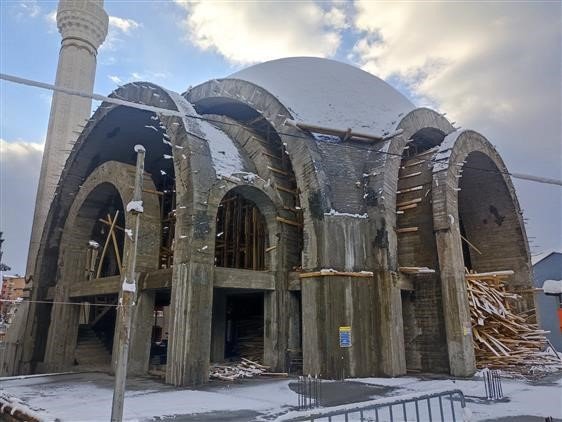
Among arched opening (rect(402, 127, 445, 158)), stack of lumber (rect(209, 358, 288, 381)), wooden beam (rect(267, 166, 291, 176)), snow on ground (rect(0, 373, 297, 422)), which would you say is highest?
arched opening (rect(402, 127, 445, 158))

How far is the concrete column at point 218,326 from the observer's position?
611 inches

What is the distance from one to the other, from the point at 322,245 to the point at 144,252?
6305 millimetres

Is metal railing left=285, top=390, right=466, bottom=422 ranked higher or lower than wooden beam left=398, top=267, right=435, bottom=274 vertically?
lower

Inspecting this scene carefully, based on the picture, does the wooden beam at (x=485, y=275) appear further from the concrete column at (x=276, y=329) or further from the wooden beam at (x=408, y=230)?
the concrete column at (x=276, y=329)

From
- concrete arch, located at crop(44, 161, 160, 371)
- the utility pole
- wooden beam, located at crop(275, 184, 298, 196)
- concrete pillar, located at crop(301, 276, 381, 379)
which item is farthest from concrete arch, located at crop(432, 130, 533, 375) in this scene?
concrete arch, located at crop(44, 161, 160, 371)

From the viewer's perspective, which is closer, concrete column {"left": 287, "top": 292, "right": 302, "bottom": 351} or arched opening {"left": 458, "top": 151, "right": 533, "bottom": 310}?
concrete column {"left": 287, "top": 292, "right": 302, "bottom": 351}

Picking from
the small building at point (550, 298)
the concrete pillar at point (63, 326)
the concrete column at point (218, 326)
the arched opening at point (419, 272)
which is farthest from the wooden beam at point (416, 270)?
the small building at point (550, 298)

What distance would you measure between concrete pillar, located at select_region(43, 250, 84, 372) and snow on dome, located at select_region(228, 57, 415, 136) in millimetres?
12154

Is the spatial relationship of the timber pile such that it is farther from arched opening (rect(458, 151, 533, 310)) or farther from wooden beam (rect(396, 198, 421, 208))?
arched opening (rect(458, 151, 533, 310))

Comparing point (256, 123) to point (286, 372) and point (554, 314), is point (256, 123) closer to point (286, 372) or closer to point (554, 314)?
point (286, 372)

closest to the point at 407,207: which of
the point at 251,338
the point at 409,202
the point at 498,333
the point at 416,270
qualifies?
the point at 409,202

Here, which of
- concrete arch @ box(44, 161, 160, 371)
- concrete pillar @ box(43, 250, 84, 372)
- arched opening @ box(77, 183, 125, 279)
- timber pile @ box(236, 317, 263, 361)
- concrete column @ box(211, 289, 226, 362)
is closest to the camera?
concrete arch @ box(44, 161, 160, 371)

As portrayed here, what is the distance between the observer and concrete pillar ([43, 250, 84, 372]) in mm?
17562

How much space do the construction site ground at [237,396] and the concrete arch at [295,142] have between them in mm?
4417
